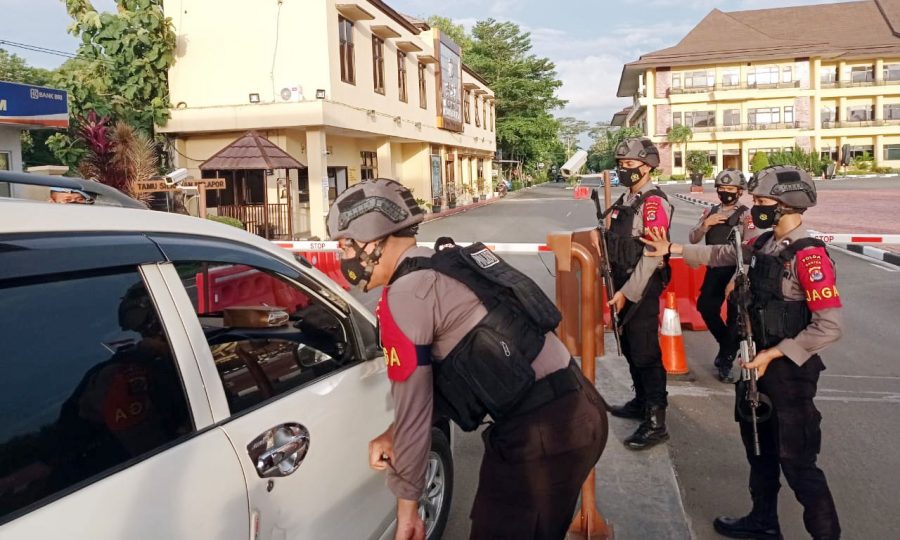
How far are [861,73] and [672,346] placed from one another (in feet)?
235

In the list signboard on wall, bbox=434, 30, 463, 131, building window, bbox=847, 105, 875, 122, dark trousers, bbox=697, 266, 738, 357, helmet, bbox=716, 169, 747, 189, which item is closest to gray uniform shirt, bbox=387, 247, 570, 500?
dark trousers, bbox=697, 266, 738, 357

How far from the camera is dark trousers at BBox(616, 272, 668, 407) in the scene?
4.34 m

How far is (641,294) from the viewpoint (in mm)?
4215

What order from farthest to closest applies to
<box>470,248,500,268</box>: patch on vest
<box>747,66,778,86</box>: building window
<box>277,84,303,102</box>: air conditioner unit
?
1. <box>747,66,778,86</box>: building window
2. <box>277,84,303,102</box>: air conditioner unit
3. <box>470,248,500,268</box>: patch on vest

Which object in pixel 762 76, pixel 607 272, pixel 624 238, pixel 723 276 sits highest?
pixel 762 76

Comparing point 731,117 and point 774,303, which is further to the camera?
point 731,117

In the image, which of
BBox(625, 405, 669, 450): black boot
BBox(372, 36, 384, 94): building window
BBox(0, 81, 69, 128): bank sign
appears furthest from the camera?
Answer: BBox(372, 36, 384, 94): building window

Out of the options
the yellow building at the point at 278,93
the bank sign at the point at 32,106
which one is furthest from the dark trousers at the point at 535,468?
the yellow building at the point at 278,93

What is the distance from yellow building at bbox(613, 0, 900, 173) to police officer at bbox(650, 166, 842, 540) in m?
63.1

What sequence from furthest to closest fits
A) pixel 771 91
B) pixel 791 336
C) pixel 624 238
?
pixel 771 91 < pixel 624 238 < pixel 791 336

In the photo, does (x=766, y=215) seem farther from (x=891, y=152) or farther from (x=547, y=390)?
(x=891, y=152)

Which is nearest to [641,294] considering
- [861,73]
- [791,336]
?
[791,336]

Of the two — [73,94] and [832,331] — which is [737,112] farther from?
[832,331]

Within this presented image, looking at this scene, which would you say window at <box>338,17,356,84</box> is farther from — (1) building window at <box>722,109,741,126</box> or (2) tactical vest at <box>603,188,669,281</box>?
(1) building window at <box>722,109,741,126</box>
